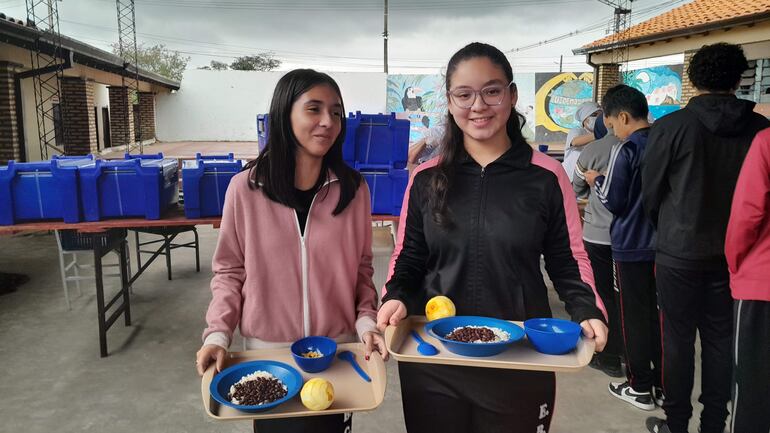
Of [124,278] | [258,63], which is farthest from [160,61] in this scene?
[124,278]

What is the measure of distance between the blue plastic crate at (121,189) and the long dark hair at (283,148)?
230 cm

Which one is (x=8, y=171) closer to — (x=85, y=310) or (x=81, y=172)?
(x=81, y=172)

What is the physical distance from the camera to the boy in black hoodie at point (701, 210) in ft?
7.22

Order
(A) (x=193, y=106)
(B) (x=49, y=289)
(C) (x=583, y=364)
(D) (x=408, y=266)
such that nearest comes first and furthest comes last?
(C) (x=583, y=364), (D) (x=408, y=266), (B) (x=49, y=289), (A) (x=193, y=106)

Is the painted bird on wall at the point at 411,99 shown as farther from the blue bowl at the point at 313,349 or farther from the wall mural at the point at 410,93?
the blue bowl at the point at 313,349

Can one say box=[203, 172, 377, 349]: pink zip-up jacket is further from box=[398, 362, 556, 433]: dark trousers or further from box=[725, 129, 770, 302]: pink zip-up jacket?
box=[725, 129, 770, 302]: pink zip-up jacket

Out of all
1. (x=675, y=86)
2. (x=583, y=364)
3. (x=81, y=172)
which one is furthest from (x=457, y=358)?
(x=675, y=86)

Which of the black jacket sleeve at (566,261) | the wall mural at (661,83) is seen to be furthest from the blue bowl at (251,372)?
the wall mural at (661,83)

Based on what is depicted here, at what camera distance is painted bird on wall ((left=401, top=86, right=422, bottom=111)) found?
22859 mm

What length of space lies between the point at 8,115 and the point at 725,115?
982 cm

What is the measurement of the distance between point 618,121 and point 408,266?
1.98 meters

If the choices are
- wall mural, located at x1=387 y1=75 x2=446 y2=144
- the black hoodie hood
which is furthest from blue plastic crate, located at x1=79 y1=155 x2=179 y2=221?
wall mural, located at x1=387 y1=75 x2=446 y2=144

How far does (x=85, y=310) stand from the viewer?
4.48 meters

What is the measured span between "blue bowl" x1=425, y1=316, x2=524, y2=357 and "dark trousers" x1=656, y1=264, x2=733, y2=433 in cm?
134
